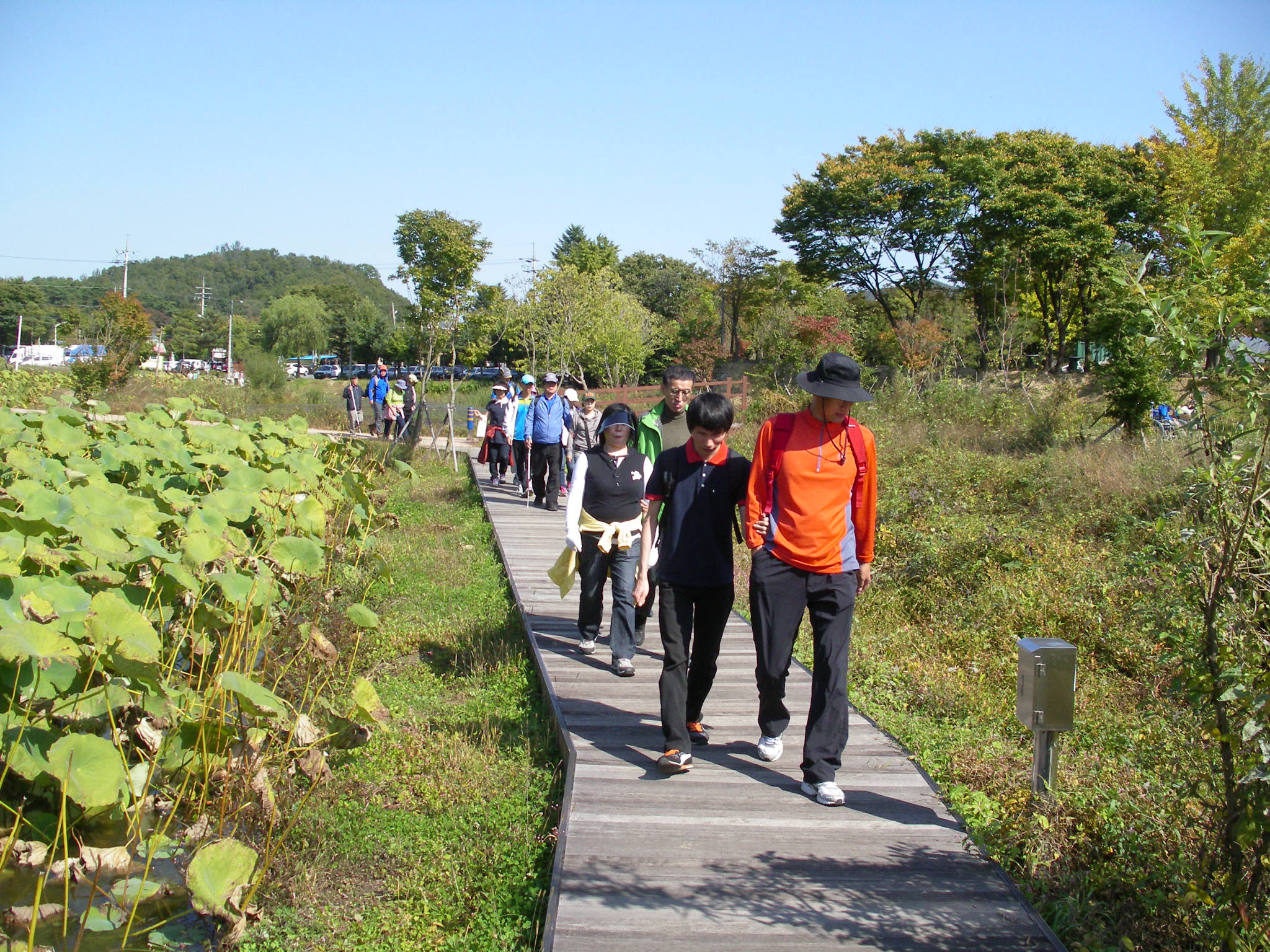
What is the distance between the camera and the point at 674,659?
15.3 ft

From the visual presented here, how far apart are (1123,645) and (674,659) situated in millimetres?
3803

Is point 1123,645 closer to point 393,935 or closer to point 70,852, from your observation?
point 393,935

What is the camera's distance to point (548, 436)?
41.1 ft

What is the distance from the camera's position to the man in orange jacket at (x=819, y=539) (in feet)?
14.3

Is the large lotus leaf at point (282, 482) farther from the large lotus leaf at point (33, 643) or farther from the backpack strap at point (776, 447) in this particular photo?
the backpack strap at point (776, 447)

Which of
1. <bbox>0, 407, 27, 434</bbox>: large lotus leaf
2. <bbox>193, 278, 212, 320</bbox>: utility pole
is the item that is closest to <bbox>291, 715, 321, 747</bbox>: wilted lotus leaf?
<bbox>0, 407, 27, 434</bbox>: large lotus leaf

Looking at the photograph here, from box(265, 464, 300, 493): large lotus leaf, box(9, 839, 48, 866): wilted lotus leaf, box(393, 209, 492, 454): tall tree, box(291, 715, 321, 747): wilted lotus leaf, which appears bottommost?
box(9, 839, 48, 866): wilted lotus leaf

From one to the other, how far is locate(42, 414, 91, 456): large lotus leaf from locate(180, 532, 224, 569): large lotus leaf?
3.49 m

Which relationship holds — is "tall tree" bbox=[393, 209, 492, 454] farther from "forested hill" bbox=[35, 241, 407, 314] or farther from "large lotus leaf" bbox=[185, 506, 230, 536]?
"forested hill" bbox=[35, 241, 407, 314]

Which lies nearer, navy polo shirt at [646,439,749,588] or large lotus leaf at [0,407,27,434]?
navy polo shirt at [646,439,749,588]

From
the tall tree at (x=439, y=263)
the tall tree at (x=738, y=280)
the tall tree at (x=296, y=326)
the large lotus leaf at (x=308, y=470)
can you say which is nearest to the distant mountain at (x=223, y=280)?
the tall tree at (x=296, y=326)

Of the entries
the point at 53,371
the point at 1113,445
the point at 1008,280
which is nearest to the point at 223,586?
the point at 1113,445

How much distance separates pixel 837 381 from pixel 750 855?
1944 millimetres

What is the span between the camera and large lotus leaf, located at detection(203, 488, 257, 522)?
5.09 m
